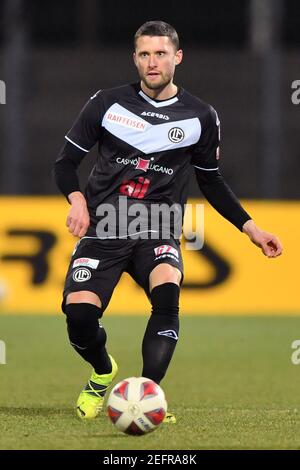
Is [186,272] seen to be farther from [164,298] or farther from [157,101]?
[164,298]

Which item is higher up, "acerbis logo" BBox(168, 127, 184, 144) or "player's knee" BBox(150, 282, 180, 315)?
"acerbis logo" BBox(168, 127, 184, 144)

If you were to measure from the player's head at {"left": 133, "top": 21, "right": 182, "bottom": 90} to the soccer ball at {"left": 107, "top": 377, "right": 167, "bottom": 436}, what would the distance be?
1799 millimetres

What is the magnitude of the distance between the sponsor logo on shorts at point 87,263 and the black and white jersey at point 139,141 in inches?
7.8

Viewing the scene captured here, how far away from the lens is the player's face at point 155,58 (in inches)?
257

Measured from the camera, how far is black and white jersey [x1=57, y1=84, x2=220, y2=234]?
673 centimetres

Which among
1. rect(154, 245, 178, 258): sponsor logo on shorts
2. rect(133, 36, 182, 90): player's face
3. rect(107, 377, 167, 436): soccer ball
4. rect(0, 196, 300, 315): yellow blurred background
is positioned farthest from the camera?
rect(0, 196, 300, 315): yellow blurred background

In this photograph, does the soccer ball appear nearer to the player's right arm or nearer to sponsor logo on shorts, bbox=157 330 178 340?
sponsor logo on shorts, bbox=157 330 178 340

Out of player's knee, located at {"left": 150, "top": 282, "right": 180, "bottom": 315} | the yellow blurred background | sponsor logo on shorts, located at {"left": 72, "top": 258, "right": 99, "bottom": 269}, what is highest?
sponsor logo on shorts, located at {"left": 72, "top": 258, "right": 99, "bottom": 269}

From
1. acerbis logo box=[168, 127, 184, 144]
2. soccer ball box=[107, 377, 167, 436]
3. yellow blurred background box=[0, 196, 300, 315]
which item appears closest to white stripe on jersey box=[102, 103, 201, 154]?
acerbis logo box=[168, 127, 184, 144]

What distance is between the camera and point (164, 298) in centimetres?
646

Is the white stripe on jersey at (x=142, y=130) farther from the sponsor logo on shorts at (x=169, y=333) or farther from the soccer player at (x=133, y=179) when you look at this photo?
the sponsor logo on shorts at (x=169, y=333)

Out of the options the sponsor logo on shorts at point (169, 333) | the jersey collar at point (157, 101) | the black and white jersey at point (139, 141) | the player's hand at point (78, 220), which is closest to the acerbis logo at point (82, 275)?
the black and white jersey at point (139, 141)

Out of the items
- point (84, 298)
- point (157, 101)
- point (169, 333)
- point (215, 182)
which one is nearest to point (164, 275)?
point (169, 333)
